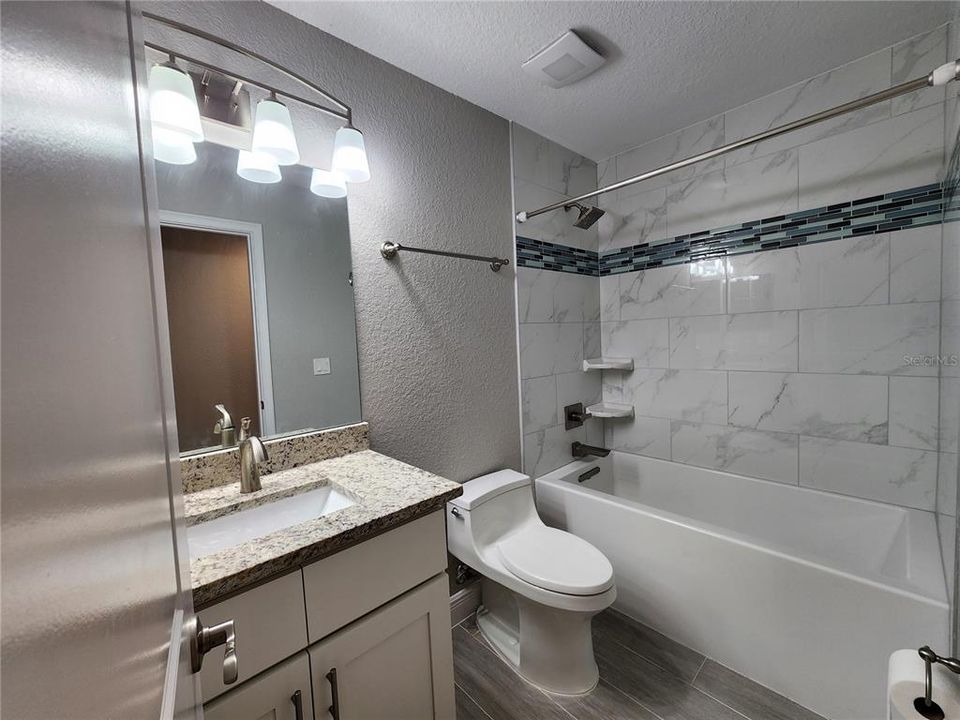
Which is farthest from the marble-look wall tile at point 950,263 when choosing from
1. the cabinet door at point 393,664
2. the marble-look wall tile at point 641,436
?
the cabinet door at point 393,664

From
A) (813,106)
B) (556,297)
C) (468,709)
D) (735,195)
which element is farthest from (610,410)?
(813,106)

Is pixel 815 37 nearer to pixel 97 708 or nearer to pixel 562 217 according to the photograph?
pixel 562 217

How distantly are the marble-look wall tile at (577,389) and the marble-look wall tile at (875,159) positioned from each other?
135 centimetres

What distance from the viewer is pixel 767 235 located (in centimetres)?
195

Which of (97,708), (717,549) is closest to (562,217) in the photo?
(717,549)

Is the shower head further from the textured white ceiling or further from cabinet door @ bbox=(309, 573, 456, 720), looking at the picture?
cabinet door @ bbox=(309, 573, 456, 720)

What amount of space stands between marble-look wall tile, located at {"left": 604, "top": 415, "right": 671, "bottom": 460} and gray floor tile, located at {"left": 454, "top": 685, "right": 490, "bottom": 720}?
5.17 ft

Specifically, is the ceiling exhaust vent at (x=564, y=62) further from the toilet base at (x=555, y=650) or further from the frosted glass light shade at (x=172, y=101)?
the toilet base at (x=555, y=650)

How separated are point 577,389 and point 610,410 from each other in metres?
0.24

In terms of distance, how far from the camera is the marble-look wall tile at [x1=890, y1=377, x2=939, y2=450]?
1.57 meters

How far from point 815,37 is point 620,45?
2.50 ft

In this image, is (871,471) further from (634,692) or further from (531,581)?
(531,581)

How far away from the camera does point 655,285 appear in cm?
234

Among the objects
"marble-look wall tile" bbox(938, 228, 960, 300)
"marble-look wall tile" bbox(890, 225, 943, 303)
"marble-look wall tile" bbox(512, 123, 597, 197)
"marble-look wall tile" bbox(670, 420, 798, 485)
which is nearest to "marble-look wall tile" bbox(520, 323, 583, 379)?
"marble-look wall tile" bbox(670, 420, 798, 485)
